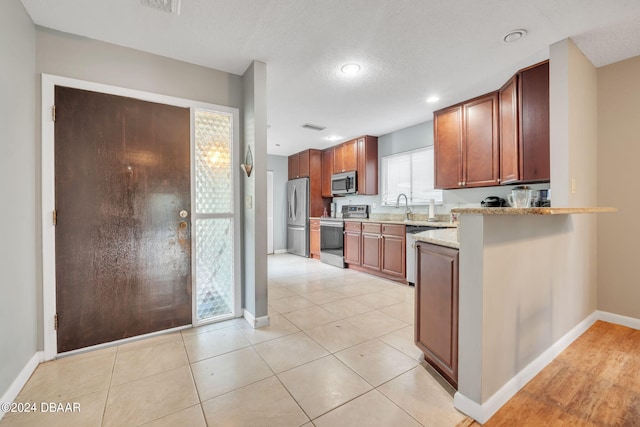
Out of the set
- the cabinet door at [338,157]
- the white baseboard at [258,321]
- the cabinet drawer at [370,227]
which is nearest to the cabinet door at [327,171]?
the cabinet door at [338,157]

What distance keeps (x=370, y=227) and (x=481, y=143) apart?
1975 mm

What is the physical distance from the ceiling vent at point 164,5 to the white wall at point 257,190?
0.76 metres

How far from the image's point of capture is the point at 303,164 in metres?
6.32

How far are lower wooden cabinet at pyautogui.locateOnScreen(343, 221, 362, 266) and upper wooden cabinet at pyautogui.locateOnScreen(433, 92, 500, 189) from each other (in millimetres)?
1559

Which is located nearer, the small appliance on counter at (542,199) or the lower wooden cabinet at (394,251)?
the small appliance on counter at (542,199)

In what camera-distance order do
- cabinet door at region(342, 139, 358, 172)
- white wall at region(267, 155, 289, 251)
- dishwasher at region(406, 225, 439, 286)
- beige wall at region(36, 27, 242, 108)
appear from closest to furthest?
beige wall at region(36, 27, 242, 108)
dishwasher at region(406, 225, 439, 286)
cabinet door at region(342, 139, 358, 172)
white wall at region(267, 155, 289, 251)

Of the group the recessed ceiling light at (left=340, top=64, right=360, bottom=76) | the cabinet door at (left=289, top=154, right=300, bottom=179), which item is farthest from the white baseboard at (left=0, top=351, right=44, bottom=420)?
the cabinet door at (left=289, top=154, right=300, bottom=179)

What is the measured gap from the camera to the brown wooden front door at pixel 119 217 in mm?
2035

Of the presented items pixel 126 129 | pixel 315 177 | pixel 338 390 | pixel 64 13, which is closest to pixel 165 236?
pixel 126 129

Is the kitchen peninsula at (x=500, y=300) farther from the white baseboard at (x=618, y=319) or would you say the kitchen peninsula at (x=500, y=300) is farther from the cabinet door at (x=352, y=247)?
the cabinet door at (x=352, y=247)

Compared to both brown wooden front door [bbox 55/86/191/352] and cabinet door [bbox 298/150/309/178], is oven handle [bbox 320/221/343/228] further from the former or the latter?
brown wooden front door [bbox 55/86/191/352]

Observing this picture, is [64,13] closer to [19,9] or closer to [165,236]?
[19,9]

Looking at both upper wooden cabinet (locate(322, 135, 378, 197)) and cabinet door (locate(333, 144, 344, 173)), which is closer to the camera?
upper wooden cabinet (locate(322, 135, 378, 197))

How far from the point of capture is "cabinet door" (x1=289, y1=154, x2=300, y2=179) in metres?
6.51
